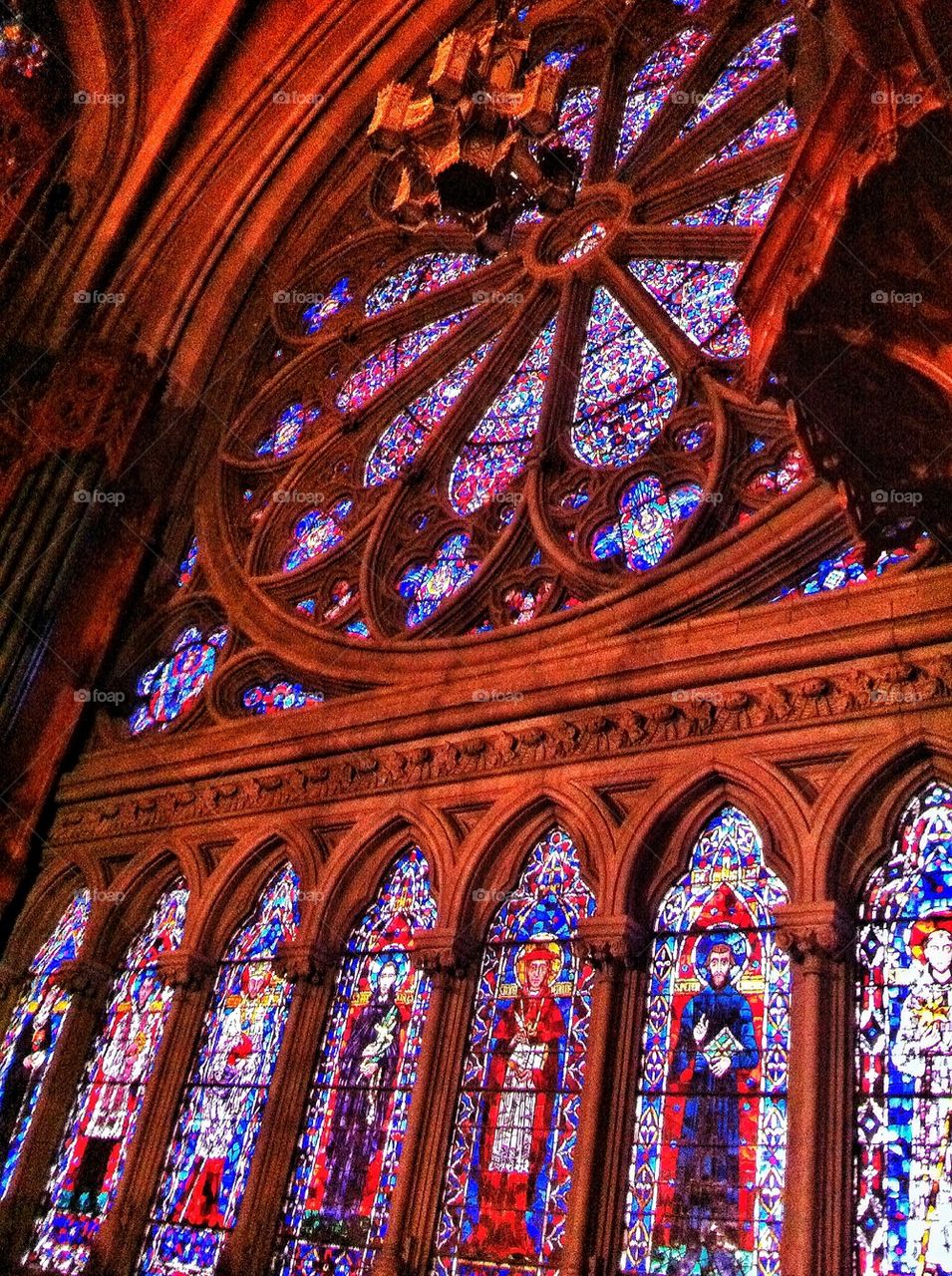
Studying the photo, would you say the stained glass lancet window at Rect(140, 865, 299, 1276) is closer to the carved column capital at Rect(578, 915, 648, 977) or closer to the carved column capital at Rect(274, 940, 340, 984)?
the carved column capital at Rect(274, 940, 340, 984)

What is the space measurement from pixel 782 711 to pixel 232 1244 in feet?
13.7

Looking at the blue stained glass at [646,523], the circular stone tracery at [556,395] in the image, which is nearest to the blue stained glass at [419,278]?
the circular stone tracery at [556,395]

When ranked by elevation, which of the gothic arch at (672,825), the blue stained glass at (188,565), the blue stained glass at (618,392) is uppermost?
the blue stained glass at (618,392)

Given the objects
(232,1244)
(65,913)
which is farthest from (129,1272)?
(65,913)

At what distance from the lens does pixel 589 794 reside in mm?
7457

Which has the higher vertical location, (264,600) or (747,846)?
(264,600)

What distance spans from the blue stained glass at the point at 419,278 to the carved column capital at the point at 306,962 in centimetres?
636

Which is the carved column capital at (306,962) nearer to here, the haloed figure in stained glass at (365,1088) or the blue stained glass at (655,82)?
the haloed figure in stained glass at (365,1088)

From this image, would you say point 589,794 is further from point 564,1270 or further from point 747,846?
point 564,1270

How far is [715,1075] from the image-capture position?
20.8 ft

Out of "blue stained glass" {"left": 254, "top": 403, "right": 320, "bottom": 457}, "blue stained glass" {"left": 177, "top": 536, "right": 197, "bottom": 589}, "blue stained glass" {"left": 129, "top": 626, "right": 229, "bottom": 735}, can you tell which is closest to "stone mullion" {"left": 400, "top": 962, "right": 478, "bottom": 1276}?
"blue stained glass" {"left": 129, "top": 626, "right": 229, "bottom": 735}

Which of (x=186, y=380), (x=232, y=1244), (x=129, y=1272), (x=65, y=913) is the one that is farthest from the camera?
(x=186, y=380)

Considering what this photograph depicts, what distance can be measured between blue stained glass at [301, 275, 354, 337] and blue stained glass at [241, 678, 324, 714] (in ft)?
14.3

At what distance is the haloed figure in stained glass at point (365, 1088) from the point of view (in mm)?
7312
